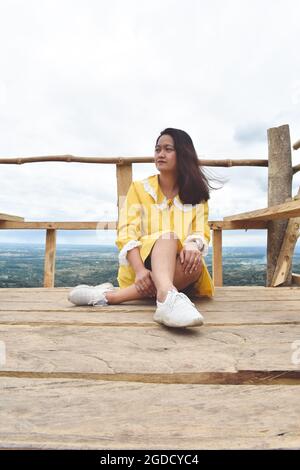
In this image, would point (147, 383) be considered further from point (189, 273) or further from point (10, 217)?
point (10, 217)

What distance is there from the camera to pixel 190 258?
162cm

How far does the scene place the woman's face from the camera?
6.84 ft

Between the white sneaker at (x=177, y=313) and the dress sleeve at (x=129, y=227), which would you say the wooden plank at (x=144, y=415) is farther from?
the dress sleeve at (x=129, y=227)

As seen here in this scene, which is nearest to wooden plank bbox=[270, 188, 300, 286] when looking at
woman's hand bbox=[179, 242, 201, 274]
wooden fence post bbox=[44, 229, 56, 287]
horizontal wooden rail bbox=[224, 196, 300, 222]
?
horizontal wooden rail bbox=[224, 196, 300, 222]

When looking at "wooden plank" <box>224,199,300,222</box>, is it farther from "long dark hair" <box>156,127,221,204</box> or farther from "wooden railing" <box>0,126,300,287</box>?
"long dark hair" <box>156,127,221,204</box>

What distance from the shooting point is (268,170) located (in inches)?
111

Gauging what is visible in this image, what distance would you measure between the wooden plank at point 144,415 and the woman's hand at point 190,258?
2.77 ft

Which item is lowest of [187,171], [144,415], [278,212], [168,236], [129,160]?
[144,415]

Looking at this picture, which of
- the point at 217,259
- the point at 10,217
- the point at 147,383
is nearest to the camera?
the point at 147,383

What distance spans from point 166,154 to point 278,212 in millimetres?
721

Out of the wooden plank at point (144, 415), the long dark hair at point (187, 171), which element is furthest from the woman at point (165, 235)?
the wooden plank at point (144, 415)

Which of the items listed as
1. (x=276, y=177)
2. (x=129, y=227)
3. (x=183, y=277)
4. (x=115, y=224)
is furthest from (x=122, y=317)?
(x=276, y=177)
